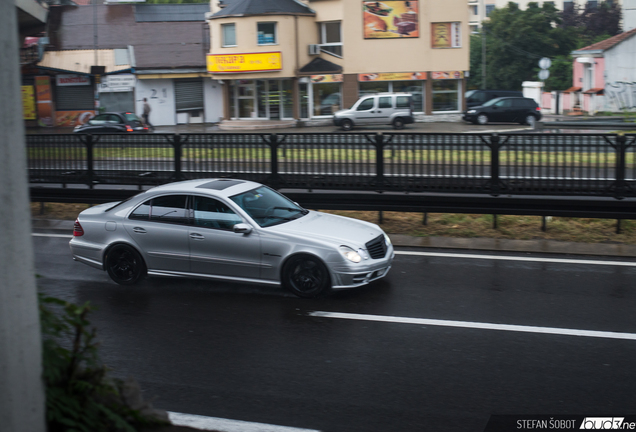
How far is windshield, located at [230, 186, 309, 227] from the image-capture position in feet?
28.5

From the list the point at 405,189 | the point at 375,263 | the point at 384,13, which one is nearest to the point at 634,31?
the point at 384,13

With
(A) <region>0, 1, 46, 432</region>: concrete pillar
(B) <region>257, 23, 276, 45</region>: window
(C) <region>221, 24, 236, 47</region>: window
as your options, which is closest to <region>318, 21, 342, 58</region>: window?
(B) <region>257, 23, 276, 45</region>: window

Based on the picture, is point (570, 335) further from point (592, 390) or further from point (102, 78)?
point (102, 78)

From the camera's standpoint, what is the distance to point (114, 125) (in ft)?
108

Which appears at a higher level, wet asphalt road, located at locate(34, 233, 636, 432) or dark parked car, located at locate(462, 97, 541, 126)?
dark parked car, located at locate(462, 97, 541, 126)

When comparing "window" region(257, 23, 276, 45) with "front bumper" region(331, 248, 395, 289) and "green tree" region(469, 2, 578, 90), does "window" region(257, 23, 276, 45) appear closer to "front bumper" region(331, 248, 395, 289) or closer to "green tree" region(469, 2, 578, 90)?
"front bumper" region(331, 248, 395, 289)

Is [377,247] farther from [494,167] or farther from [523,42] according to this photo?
[523,42]

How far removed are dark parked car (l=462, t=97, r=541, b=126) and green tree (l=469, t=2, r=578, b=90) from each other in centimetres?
2992

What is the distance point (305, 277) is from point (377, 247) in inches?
39.9

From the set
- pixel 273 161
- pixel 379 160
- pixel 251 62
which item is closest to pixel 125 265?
pixel 273 161

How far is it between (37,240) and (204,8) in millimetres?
39894

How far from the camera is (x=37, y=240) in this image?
1208cm

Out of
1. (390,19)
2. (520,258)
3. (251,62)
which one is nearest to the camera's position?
(520,258)

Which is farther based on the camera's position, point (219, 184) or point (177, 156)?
point (177, 156)
